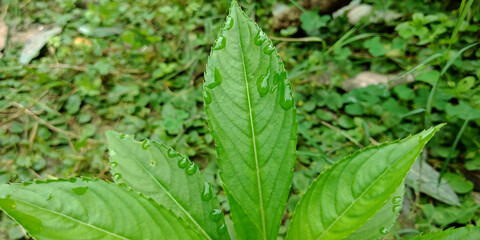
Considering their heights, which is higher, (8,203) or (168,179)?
(8,203)

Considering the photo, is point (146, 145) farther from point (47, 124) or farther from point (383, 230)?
point (47, 124)

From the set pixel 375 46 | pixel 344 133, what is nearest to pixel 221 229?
pixel 344 133

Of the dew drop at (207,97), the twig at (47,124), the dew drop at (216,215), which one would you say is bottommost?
the twig at (47,124)

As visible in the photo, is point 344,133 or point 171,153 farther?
point 344,133

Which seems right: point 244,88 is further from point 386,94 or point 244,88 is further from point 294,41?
point 294,41

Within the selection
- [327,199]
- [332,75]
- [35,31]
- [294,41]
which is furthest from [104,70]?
[327,199]

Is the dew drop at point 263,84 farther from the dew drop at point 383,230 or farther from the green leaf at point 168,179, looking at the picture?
the dew drop at point 383,230

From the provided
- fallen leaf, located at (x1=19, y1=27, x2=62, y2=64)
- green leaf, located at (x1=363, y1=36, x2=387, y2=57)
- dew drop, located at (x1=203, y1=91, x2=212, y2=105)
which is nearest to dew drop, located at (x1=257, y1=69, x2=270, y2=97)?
dew drop, located at (x1=203, y1=91, x2=212, y2=105)

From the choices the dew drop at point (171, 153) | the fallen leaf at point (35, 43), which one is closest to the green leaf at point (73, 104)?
the fallen leaf at point (35, 43)
